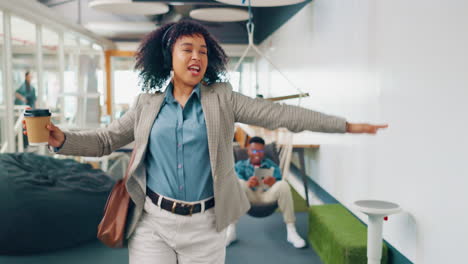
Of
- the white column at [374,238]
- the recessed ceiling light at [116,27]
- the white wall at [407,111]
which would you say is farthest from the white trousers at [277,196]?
the recessed ceiling light at [116,27]

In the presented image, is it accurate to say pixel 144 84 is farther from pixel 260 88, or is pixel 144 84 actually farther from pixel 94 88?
pixel 260 88

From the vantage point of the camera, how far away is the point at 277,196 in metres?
3.58

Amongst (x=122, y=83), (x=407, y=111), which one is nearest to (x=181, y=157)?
(x=407, y=111)

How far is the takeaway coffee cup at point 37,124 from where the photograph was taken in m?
1.43

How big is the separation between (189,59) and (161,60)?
23 cm

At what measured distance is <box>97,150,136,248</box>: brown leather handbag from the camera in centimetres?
163

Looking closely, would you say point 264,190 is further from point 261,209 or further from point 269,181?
point 261,209

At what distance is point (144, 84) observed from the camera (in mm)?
1809

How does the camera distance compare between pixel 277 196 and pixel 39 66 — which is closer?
pixel 277 196

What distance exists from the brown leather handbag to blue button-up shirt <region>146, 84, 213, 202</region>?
14 cm

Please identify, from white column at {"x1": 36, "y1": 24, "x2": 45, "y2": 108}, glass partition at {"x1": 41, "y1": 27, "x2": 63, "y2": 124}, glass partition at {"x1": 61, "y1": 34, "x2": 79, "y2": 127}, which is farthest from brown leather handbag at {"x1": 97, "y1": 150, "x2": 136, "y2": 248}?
glass partition at {"x1": 61, "y1": 34, "x2": 79, "y2": 127}

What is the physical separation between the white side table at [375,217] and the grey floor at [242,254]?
86 centimetres

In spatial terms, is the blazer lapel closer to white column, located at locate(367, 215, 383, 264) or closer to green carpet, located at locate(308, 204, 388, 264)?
white column, located at locate(367, 215, 383, 264)

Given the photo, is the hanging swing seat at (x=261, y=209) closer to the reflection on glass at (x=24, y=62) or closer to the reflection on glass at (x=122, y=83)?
the reflection on glass at (x=24, y=62)
